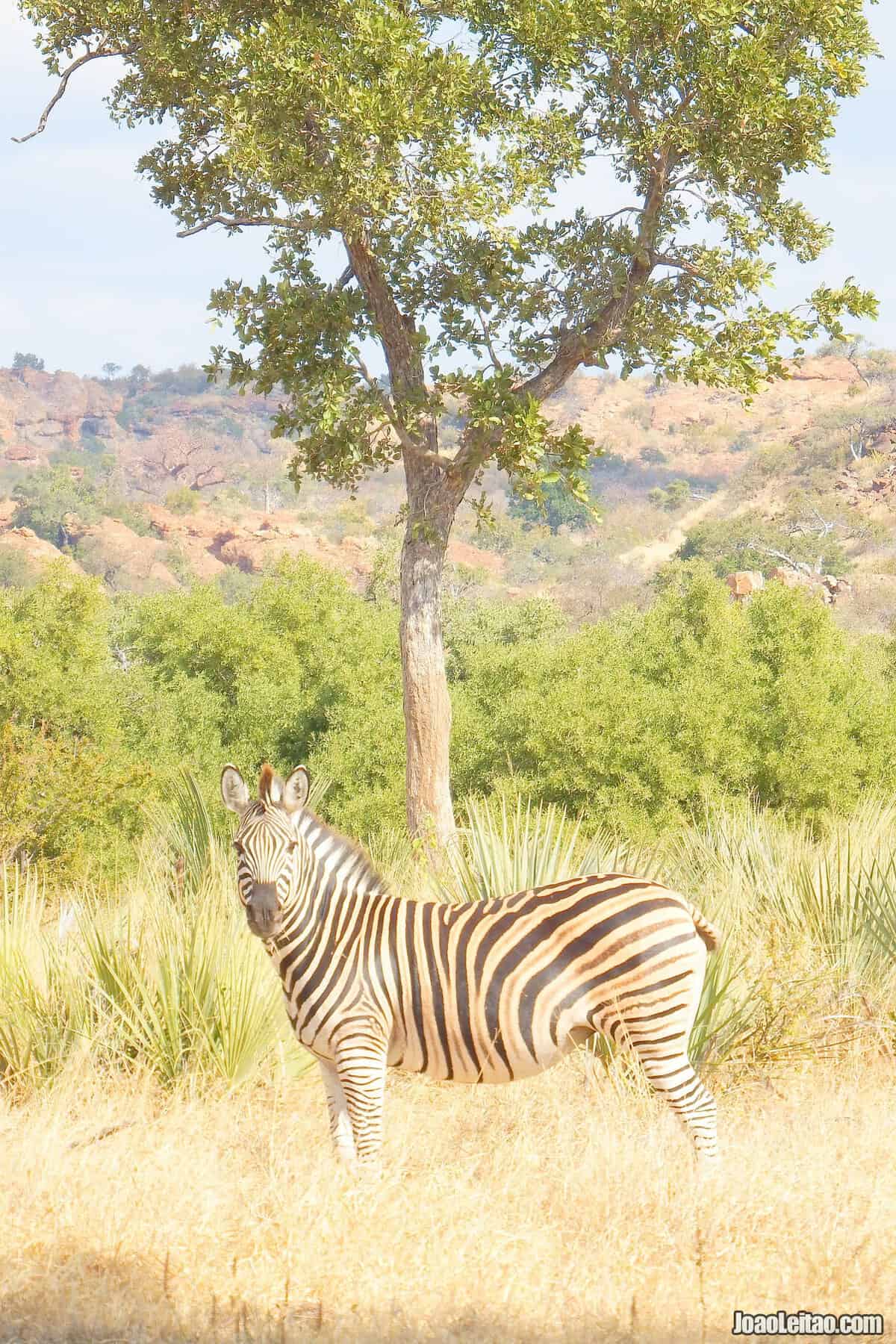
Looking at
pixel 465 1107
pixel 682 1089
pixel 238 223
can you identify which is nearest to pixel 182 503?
pixel 238 223

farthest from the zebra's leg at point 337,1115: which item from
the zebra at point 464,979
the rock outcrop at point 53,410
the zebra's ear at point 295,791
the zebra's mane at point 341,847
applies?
the rock outcrop at point 53,410

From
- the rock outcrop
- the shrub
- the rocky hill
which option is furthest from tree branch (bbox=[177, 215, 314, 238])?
the rock outcrop

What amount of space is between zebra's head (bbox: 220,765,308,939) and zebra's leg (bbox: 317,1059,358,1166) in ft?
1.85

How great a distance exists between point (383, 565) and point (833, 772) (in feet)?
67.9

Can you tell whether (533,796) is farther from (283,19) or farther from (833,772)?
(283,19)

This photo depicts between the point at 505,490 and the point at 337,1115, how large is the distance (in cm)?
10264

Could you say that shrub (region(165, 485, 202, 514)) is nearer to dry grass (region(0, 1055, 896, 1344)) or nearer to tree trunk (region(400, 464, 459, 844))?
tree trunk (region(400, 464, 459, 844))

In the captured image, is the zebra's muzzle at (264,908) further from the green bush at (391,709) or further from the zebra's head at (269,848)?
the green bush at (391,709)

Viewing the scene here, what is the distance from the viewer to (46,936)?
21.6ft

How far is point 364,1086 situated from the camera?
14.7 feet

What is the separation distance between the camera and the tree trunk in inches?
454

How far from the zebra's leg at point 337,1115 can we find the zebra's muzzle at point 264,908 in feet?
1.87

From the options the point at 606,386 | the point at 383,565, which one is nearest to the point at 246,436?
the point at 606,386

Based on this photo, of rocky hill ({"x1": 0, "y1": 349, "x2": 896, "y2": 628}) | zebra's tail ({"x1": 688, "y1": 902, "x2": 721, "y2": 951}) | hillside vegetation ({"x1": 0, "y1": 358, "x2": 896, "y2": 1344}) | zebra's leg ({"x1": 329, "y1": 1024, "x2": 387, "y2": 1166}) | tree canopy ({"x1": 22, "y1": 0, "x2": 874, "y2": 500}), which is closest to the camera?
hillside vegetation ({"x1": 0, "y1": 358, "x2": 896, "y2": 1344})
